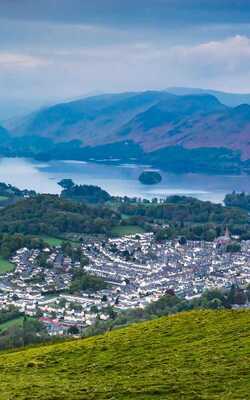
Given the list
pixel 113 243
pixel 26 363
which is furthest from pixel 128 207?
pixel 26 363

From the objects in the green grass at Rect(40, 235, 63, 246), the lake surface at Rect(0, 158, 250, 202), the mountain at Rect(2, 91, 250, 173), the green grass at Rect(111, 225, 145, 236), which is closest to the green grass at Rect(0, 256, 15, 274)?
the green grass at Rect(40, 235, 63, 246)

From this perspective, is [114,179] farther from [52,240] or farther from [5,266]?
[5,266]

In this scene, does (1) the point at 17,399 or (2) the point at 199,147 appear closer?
(1) the point at 17,399

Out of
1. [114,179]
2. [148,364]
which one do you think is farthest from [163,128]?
[148,364]

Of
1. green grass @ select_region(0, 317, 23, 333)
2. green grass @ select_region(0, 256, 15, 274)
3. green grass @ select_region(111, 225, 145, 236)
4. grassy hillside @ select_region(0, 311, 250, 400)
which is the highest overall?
green grass @ select_region(111, 225, 145, 236)

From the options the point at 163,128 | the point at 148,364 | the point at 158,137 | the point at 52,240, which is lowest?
the point at 148,364

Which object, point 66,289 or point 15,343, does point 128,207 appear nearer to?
point 66,289

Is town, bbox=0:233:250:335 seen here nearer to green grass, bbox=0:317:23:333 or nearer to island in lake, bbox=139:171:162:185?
green grass, bbox=0:317:23:333
